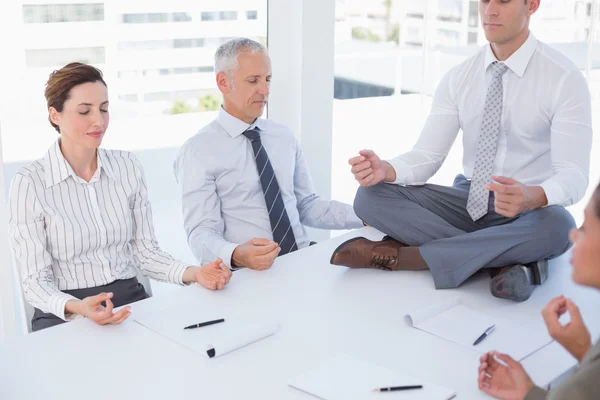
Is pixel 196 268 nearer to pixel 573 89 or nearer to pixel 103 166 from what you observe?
pixel 103 166

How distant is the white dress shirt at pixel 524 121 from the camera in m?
2.50

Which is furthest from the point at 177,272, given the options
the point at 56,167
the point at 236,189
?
the point at 236,189

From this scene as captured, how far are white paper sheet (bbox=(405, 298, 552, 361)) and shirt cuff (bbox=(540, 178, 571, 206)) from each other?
47 centimetres

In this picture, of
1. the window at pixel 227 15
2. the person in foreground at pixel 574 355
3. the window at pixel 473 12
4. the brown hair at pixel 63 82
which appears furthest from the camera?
the window at pixel 473 12

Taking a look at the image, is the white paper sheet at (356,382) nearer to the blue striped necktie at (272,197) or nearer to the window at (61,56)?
the blue striped necktie at (272,197)

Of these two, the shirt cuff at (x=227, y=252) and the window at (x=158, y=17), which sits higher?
the window at (x=158, y=17)

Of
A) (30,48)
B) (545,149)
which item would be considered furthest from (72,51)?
(545,149)

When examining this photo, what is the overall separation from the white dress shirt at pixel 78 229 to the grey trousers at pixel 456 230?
27.2 inches

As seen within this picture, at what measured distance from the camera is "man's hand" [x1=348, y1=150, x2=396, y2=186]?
245cm

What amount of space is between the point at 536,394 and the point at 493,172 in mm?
1282

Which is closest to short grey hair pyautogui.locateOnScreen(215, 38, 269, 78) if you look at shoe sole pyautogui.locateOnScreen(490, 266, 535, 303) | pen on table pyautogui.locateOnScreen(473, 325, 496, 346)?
shoe sole pyautogui.locateOnScreen(490, 266, 535, 303)

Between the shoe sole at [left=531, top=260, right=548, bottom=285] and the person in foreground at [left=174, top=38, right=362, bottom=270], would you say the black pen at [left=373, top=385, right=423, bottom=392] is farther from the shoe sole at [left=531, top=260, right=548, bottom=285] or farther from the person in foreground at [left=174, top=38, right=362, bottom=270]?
the person in foreground at [left=174, top=38, right=362, bottom=270]

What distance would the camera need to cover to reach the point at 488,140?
2.62 m

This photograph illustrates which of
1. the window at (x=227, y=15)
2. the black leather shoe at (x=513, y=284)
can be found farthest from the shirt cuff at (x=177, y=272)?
the window at (x=227, y=15)
